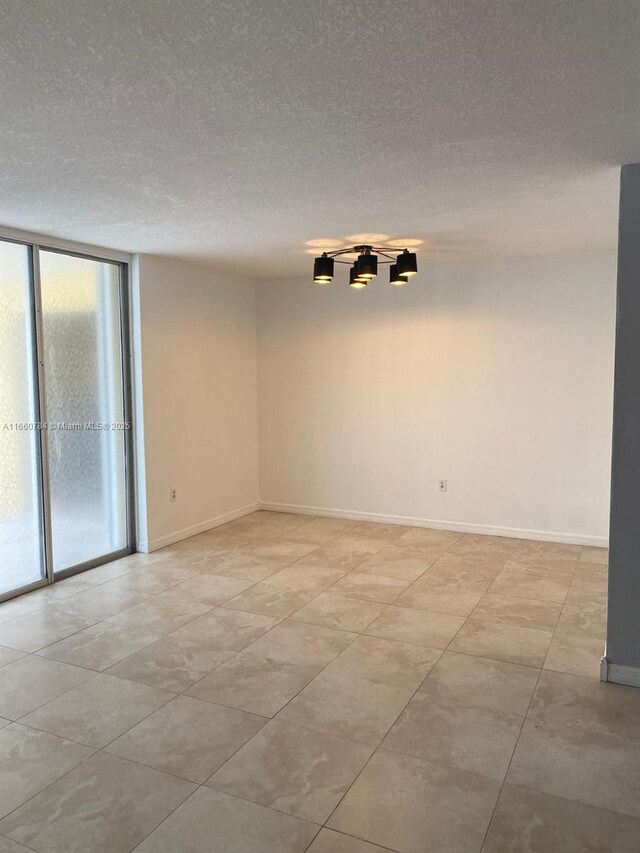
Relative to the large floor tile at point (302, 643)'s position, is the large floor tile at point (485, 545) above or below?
above

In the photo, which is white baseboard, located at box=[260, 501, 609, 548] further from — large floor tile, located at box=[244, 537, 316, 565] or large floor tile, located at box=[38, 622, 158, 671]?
large floor tile, located at box=[38, 622, 158, 671]

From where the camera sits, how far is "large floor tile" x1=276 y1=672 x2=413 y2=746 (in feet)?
8.40

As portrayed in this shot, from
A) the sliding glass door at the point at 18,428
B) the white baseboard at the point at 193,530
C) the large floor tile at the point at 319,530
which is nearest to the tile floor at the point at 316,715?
the sliding glass door at the point at 18,428

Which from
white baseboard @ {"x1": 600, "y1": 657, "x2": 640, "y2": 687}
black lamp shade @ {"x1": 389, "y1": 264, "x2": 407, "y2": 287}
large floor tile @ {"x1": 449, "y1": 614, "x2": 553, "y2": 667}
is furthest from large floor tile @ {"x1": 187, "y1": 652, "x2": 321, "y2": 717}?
black lamp shade @ {"x1": 389, "y1": 264, "x2": 407, "y2": 287}

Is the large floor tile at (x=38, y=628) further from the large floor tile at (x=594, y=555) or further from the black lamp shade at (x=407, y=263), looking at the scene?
the large floor tile at (x=594, y=555)

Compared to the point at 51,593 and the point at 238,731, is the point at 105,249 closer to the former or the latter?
the point at 51,593

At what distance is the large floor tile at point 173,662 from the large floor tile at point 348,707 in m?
0.55

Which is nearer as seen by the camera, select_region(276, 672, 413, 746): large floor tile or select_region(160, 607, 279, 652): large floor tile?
select_region(276, 672, 413, 746): large floor tile

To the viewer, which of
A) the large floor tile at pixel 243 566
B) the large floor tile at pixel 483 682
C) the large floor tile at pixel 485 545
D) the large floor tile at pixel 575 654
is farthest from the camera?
the large floor tile at pixel 485 545

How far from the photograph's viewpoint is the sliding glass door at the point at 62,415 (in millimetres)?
4078

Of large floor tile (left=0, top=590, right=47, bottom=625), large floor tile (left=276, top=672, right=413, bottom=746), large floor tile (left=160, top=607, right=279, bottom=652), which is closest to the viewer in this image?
large floor tile (left=276, top=672, right=413, bottom=746)

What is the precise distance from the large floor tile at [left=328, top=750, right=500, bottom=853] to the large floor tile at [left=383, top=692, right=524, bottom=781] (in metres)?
0.06

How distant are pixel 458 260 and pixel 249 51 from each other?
3.81m

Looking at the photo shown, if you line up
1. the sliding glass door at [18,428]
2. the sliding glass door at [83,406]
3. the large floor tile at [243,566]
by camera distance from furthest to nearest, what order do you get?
the large floor tile at [243,566], the sliding glass door at [83,406], the sliding glass door at [18,428]
